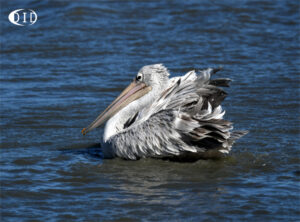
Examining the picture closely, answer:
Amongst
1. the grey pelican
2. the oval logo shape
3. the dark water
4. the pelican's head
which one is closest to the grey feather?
the grey pelican

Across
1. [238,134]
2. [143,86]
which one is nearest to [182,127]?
[238,134]

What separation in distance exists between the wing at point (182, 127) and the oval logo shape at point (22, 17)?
754 cm

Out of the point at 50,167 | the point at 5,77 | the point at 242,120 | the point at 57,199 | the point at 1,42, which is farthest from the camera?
the point at 1,42

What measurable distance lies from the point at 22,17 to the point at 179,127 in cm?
888

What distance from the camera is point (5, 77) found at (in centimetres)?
980

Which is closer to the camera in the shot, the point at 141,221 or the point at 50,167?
the point at 141,221

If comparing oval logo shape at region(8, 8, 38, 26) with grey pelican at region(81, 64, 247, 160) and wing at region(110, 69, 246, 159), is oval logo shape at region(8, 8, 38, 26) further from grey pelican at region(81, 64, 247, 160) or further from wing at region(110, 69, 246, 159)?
wing at region(110, 69, 246, 159)

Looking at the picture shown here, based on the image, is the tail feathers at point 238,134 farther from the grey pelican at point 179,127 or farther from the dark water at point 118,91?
the dark water at point 118,91

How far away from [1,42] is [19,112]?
14.0 ft

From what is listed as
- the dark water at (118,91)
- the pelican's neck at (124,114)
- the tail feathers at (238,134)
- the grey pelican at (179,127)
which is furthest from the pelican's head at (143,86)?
the tail feathers at (238,134)

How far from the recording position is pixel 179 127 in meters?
6.24

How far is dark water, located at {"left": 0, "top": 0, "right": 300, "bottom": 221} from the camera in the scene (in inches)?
207

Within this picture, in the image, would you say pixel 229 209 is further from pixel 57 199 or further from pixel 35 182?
pixel 35 182

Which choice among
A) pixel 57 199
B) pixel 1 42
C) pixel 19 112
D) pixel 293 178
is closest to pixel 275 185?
pixel 293 178
